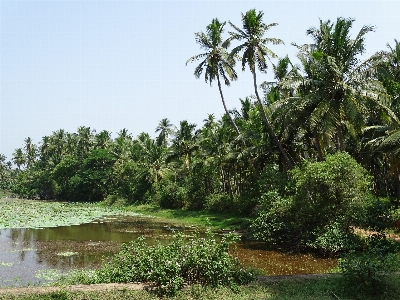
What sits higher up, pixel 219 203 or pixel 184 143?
pixel 184 143

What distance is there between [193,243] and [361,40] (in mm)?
15079

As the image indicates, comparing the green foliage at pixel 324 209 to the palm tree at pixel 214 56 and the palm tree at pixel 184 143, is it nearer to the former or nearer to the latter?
the palm tree at pixel 214 56

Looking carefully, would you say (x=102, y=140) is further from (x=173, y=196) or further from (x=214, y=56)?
(x=214, y=56)

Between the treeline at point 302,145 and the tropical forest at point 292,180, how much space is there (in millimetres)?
70

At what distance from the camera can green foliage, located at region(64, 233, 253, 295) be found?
9195mm

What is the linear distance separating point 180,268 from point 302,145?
19.4 meters

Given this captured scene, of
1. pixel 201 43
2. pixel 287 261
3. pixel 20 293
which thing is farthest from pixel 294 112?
pixel 20 293

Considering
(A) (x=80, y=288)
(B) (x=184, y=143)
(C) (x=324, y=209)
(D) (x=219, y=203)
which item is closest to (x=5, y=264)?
(A) (x=80, y=288)

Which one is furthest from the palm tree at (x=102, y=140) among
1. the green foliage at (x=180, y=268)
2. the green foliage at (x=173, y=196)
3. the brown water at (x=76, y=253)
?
the green foliage at (x=180, y=268)

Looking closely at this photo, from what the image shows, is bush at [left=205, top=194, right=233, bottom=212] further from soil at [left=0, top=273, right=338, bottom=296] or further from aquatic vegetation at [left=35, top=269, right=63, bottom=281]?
soil at [left=0, top=273, right=338, bottom=296]

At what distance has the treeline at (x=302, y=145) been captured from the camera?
1723cm

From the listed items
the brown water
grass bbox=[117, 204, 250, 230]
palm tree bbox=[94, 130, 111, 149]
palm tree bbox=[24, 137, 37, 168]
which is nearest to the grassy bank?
grass bbox=[117, 204, 250, 230]

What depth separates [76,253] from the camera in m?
18.5

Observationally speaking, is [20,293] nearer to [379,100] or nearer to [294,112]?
[294,112]
